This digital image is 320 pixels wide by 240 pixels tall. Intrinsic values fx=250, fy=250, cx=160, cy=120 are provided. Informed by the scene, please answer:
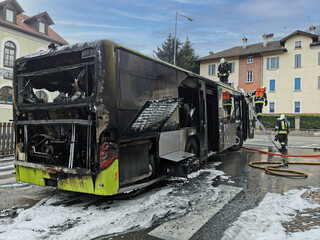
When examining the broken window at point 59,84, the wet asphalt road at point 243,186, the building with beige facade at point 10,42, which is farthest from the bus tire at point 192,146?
the building with beige facade at point 10,42

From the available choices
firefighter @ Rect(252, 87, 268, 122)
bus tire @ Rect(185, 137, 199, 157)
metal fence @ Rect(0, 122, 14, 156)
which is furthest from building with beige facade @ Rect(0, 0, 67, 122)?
bus tire @ Rect(185, 137, 199, 157)

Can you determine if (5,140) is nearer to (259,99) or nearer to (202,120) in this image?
(202,120)

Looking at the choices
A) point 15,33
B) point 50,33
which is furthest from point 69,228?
point 50,33

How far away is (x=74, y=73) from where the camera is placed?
4500 mm

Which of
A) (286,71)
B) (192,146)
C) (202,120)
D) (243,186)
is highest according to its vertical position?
(286,71)

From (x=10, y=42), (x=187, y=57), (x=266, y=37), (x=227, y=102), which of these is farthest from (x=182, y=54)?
(x=227, y=102)

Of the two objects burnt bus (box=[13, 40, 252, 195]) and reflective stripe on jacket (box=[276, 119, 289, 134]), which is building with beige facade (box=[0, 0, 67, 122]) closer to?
burnt bus (box=[13, 40, 252, 195])

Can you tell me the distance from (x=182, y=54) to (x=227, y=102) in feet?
128

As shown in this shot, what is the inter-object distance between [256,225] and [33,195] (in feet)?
13.5

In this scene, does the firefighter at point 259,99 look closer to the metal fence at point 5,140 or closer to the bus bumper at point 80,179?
the bus bumper at point 80,179

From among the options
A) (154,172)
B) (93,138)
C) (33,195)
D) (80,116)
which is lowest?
(33,195)

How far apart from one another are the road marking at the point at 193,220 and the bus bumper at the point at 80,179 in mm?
1011

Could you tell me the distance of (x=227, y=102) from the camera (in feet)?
30.1

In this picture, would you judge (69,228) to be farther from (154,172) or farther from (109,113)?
(154,172)
